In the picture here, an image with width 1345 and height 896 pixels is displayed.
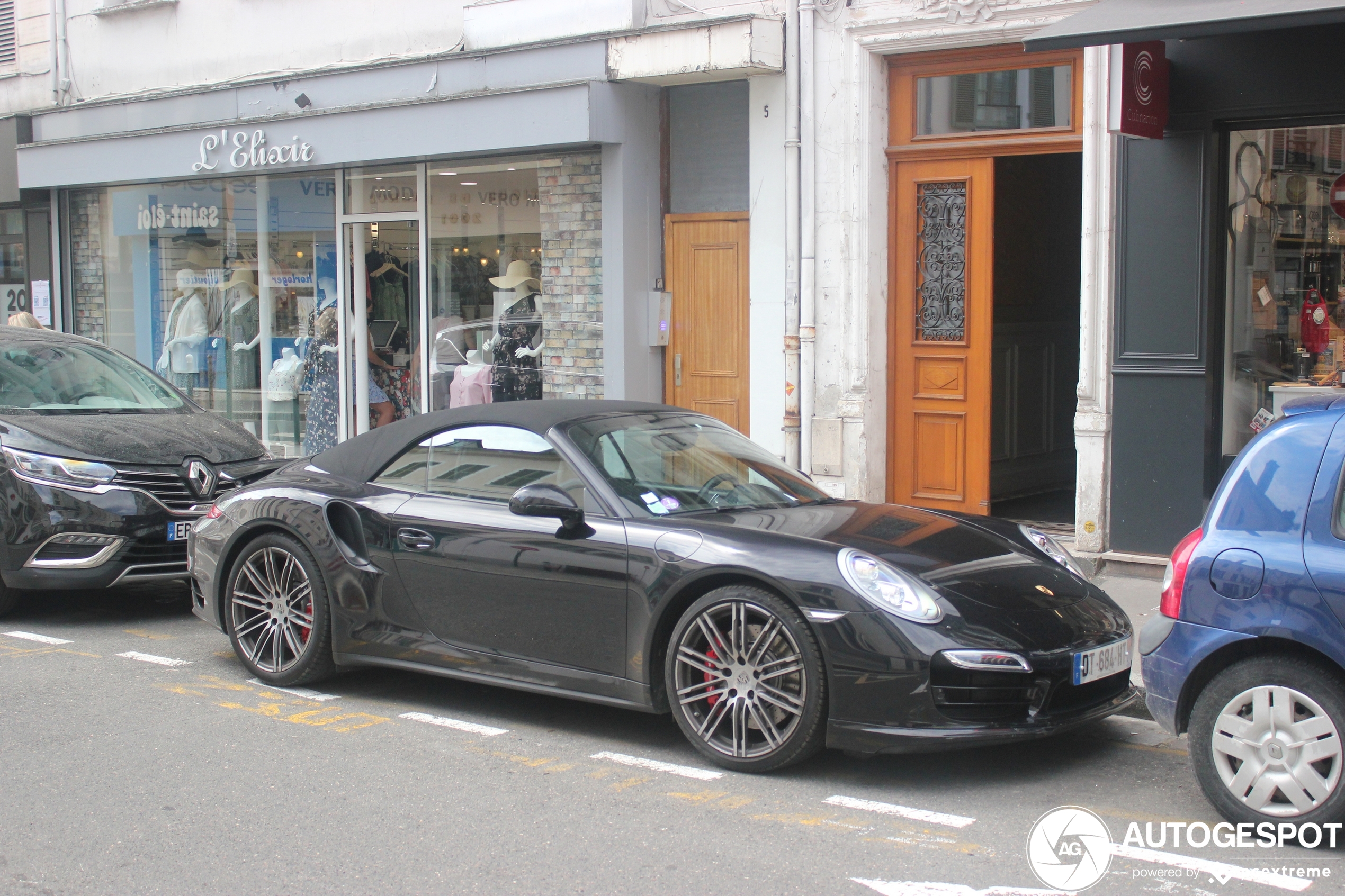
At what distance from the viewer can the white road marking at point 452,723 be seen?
5941mm

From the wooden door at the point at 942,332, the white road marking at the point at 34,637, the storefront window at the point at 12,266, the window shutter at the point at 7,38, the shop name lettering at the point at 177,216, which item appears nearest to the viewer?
the white road marking at the point at 34,637

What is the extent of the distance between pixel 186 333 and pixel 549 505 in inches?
459

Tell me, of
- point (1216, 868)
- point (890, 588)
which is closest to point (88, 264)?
point (890, 588)

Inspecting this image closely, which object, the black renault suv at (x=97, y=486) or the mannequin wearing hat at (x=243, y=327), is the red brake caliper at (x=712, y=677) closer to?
the black renault suv at (x=97, y=486)

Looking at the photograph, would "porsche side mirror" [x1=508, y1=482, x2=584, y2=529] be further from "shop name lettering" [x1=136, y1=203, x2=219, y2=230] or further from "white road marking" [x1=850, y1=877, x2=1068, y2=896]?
"shop name lettering" [x1=136, y1=203, x2=219, y2=230]

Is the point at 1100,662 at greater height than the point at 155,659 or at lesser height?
greater

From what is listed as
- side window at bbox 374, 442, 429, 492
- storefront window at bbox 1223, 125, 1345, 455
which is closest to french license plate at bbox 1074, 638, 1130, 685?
side window at bbox 374, 442, 429, 492

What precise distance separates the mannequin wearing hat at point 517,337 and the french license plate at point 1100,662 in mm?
7856

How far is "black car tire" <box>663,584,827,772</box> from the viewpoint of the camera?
201 inches

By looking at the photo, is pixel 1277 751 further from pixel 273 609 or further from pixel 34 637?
pixel 34 637

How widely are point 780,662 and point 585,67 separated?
7595mm

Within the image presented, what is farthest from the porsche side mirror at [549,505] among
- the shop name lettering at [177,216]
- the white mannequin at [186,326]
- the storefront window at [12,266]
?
the storefront window at [12,266]

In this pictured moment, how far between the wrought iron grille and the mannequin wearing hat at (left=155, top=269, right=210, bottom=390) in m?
8.91

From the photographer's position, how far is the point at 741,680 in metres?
5.23
